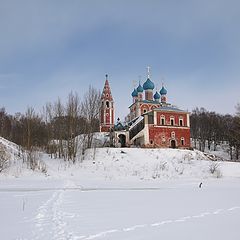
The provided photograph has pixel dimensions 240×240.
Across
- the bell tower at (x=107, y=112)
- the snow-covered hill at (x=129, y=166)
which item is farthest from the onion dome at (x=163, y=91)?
the snow-covered hill at (x=129, y=166)

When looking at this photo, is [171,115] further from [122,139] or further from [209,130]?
[209,130]

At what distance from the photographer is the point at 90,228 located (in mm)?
5887

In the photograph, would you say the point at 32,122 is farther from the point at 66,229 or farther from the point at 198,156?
the point at 66,229

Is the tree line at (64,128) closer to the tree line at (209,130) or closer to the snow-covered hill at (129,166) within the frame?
the snow-covered hill at (129,166)

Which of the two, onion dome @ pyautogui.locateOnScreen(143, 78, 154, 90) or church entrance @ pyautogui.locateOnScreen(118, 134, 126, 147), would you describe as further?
onion dome @ pyautogui.locateOnScreen(143, 78, 154, 90)

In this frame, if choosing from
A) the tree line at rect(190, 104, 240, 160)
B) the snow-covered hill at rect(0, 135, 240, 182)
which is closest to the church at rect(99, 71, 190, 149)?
the snow-covered hill at rect(0, 135, 240, 182)

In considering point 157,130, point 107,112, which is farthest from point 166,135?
point 107,112

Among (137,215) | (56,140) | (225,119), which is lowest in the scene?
(137,215)

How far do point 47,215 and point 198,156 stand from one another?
106ft

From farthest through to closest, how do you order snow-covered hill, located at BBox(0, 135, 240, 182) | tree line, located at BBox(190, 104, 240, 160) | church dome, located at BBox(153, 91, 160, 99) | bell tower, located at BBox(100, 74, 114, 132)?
tree line, located at BBox(190, 104, 240, 160)
church dome, located at BBox(153, 91, 160, 99)
bell tower, located at BBox(100, 74, 114, 132)
snow-covered hill, located at BBox(0, 135, 240, 182)

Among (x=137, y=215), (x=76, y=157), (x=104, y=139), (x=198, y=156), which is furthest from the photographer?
(x=104, y=139)

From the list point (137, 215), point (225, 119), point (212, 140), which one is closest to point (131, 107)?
point (212, 140)

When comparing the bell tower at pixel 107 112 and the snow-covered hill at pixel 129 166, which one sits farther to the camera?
the bell tower at pixel 107 112

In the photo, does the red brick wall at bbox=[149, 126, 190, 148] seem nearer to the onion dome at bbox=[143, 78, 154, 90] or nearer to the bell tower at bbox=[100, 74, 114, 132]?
the onion dome at bbox=[143, 78, 154, 90]
